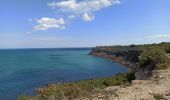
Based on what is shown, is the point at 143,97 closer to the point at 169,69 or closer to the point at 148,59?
the point at 169,69

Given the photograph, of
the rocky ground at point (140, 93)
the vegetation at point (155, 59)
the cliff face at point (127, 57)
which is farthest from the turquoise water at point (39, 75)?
the rocky ground at point (140, 93)

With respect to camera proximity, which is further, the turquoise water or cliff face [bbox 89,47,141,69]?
cliff face [bbox 89,47,141,69]

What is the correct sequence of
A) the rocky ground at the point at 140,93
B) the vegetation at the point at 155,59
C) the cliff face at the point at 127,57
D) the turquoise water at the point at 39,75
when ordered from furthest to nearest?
the cliff face at the point at 127,57 < the turquoise water at the point at 39,75 < the vegetation at the point at 155,59 < the rocky ground at the point at 140,93

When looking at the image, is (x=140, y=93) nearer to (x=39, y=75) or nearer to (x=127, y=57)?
(x=39, y=75)

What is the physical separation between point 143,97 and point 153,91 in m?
2.04

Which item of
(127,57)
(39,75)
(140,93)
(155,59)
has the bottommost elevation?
(39,75)

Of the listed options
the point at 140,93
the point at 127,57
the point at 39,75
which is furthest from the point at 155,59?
the point at 127,57

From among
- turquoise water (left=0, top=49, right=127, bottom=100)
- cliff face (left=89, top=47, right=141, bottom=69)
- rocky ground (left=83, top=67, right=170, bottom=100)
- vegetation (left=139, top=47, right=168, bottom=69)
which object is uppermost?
vegetation (left=139, top=47, right=168, bottom=69)

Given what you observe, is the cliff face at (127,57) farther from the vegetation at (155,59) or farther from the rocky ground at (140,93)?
the rocky ground at (140,93)

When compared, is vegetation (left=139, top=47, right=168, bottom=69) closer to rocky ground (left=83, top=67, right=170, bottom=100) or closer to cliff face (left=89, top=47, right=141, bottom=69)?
rocky ground (left=83, top=67, right=170, bottom=100)

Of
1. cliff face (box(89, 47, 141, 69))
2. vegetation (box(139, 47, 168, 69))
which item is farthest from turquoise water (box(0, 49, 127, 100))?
vegetation (box(139, 47, 168, 69))

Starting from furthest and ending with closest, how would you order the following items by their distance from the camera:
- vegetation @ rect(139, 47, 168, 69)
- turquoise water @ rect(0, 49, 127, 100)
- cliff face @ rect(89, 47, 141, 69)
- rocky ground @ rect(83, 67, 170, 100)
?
cliff face @ rect(89, 47, 141, 69) < turquoise water @ rect(0, 49, 127, 100) < vegetation @ rect(139, 47, 168, 69) < rocky ground @ rect(83, 67, 170, 100)

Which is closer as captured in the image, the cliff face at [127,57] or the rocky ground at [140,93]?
the rocky ground at [140,93]

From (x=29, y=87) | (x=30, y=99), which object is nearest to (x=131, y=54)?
(x=29, y=87)
